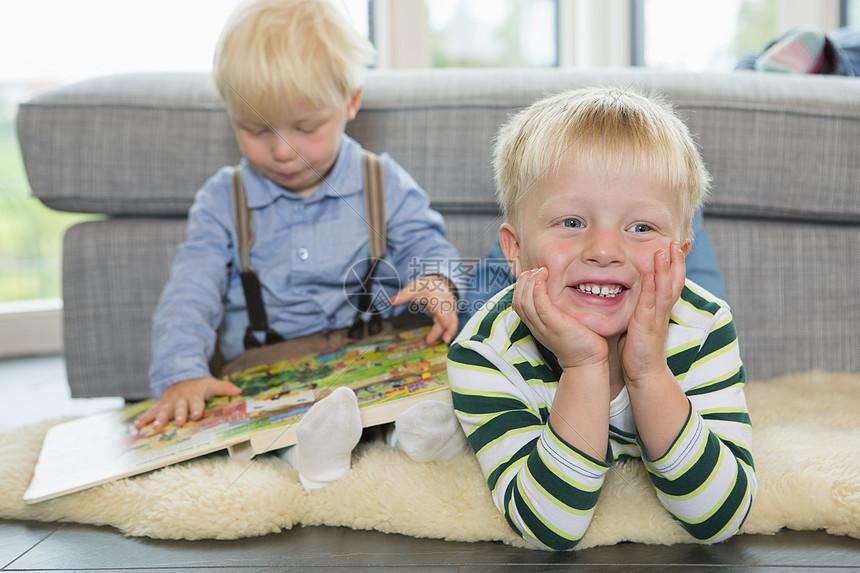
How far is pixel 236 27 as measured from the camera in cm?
93

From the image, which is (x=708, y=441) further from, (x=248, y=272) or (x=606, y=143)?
(x=248, y=272)

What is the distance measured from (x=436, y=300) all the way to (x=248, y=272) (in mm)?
271

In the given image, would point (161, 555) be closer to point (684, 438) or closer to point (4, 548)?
point (4, 548)

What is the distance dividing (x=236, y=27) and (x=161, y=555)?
633mm

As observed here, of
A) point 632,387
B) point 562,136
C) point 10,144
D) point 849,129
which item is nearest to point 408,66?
point 10,144

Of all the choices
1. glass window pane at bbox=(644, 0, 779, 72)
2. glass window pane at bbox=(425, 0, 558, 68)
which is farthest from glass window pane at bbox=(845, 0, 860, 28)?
glass window pane at bbox=(425, 0, 558, 68)

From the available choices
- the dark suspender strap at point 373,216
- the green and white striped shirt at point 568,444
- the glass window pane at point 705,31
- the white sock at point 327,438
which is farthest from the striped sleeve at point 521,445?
the glass window pane at point 705,31

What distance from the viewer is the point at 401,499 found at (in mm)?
653

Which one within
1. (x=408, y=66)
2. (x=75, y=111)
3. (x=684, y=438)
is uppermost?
(x=408, y=66)

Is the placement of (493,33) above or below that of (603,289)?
above

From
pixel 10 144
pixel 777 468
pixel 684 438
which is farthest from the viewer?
pixel 10 144

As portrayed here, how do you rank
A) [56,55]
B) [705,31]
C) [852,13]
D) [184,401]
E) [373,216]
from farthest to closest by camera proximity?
[705,31] < [852,13] < [56,55] < [373,216] < [184,401]

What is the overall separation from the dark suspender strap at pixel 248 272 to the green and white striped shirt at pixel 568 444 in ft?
1.28

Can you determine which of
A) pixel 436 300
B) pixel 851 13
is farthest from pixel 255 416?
pixel 851 13
